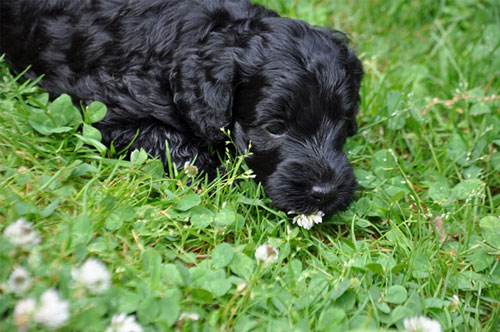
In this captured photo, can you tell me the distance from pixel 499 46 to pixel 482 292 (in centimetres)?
227

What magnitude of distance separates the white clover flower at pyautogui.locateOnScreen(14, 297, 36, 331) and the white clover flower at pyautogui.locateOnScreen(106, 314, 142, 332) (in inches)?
→ 9.5

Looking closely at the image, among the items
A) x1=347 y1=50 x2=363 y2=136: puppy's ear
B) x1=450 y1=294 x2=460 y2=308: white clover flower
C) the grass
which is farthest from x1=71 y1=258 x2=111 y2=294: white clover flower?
x1=347 y1=50 x2=363 y2=136: puppy's ear

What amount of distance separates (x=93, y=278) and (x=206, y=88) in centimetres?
112

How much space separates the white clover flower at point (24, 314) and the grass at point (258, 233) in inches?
2.9

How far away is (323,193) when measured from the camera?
233 centimetres

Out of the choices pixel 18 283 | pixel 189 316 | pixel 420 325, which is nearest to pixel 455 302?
pixel 420 325

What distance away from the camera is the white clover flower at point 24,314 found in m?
1.49

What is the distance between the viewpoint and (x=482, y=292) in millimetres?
2283

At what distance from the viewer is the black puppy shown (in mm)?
2396

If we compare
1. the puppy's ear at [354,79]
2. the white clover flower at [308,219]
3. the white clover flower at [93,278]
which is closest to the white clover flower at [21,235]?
the white clover flower at [93,278]

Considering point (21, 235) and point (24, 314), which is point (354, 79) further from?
point (24, 314)

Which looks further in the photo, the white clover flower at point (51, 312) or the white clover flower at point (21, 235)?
the white clover flower at point (21, 235)

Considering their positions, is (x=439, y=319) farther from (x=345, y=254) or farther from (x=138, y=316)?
(x=138, y=316)

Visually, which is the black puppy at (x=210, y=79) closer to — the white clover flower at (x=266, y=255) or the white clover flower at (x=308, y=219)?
the white clover flower at (x=308, y=219)
